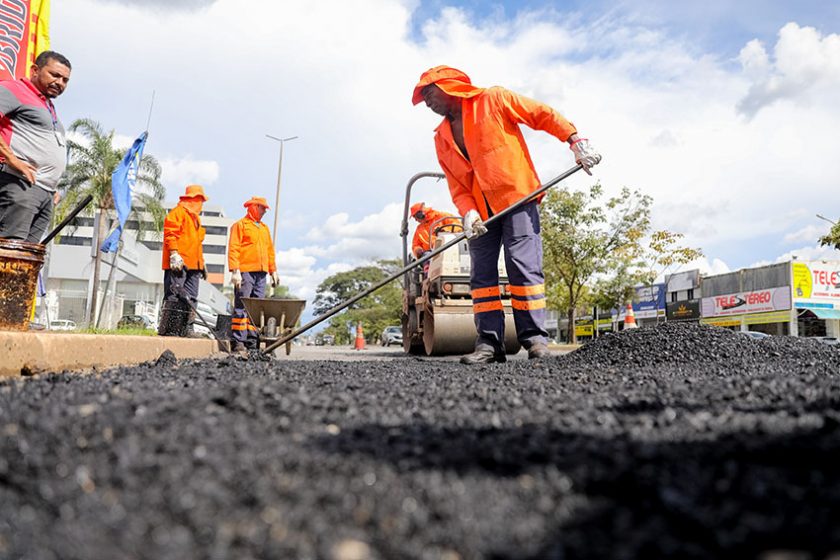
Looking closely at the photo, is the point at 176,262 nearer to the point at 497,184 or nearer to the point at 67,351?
the point at 67,351

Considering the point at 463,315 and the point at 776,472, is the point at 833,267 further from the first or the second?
the point at 776,472

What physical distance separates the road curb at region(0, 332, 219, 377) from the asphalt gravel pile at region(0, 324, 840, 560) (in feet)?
3.34

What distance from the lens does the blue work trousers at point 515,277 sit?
4723mm


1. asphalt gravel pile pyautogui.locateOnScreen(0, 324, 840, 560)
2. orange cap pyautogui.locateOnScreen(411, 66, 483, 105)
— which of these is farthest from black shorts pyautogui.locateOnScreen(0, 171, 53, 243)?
orange cap pyautogui.locateOnScreen(411, 66, 483, 105)

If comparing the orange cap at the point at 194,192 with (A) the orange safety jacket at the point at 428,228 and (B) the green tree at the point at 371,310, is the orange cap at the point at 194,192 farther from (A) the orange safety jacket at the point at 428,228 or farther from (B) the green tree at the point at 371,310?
(B) the green tree at the point at 371,310

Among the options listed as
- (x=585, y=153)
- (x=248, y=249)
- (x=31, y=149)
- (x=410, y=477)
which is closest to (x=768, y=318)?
(x=248, y=249)

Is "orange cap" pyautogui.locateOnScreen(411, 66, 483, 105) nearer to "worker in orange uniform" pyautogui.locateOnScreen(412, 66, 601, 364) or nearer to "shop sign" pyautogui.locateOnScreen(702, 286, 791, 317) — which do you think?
"worker in orange uniform" pyautogui.locateOnScreen(412, 66, 601, 364)

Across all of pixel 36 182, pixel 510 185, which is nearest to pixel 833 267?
pixel 510 185

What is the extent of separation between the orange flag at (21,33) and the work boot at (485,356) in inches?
241

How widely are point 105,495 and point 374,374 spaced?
93.5 inches

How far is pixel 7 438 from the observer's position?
4.72ft

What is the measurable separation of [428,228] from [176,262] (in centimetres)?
403

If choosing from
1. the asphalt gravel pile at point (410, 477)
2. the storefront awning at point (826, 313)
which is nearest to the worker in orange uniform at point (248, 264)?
the asphalt gravel pile at point (410, 477)

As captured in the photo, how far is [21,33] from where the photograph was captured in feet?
23.5
